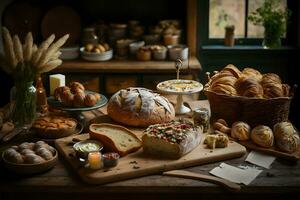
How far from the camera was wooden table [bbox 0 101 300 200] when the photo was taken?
2209 mm

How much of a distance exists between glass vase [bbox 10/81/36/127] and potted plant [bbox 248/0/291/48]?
2.55 meters

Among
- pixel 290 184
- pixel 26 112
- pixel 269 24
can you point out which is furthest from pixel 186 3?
pixel 290 184

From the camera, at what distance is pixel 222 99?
9.33 feet

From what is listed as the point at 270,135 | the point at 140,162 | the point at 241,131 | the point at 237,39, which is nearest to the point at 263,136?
the point at 270,135

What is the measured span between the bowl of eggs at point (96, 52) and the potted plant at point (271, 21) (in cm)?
132

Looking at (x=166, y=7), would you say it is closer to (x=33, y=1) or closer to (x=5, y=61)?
(x=33, y=1)

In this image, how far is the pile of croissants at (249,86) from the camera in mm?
2791

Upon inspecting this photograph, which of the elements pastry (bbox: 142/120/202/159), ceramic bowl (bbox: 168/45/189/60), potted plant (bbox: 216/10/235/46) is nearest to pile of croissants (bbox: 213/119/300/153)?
pastry (bbox: 142/120/202/159)

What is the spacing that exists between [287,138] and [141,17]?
2.73 metres

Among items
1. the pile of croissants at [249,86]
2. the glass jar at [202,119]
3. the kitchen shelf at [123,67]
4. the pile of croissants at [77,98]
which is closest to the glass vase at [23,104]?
the pile of croissants at [77,98]

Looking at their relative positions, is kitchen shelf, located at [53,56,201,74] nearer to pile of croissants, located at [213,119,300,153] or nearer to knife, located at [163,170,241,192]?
pile of croissants, located at [213,119,300,153]

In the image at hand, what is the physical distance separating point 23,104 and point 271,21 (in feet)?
8.68

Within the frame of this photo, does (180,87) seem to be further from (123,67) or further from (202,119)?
(123,67)

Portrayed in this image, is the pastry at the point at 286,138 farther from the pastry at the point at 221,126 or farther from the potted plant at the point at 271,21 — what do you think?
the potted plant at the point at 271,21
